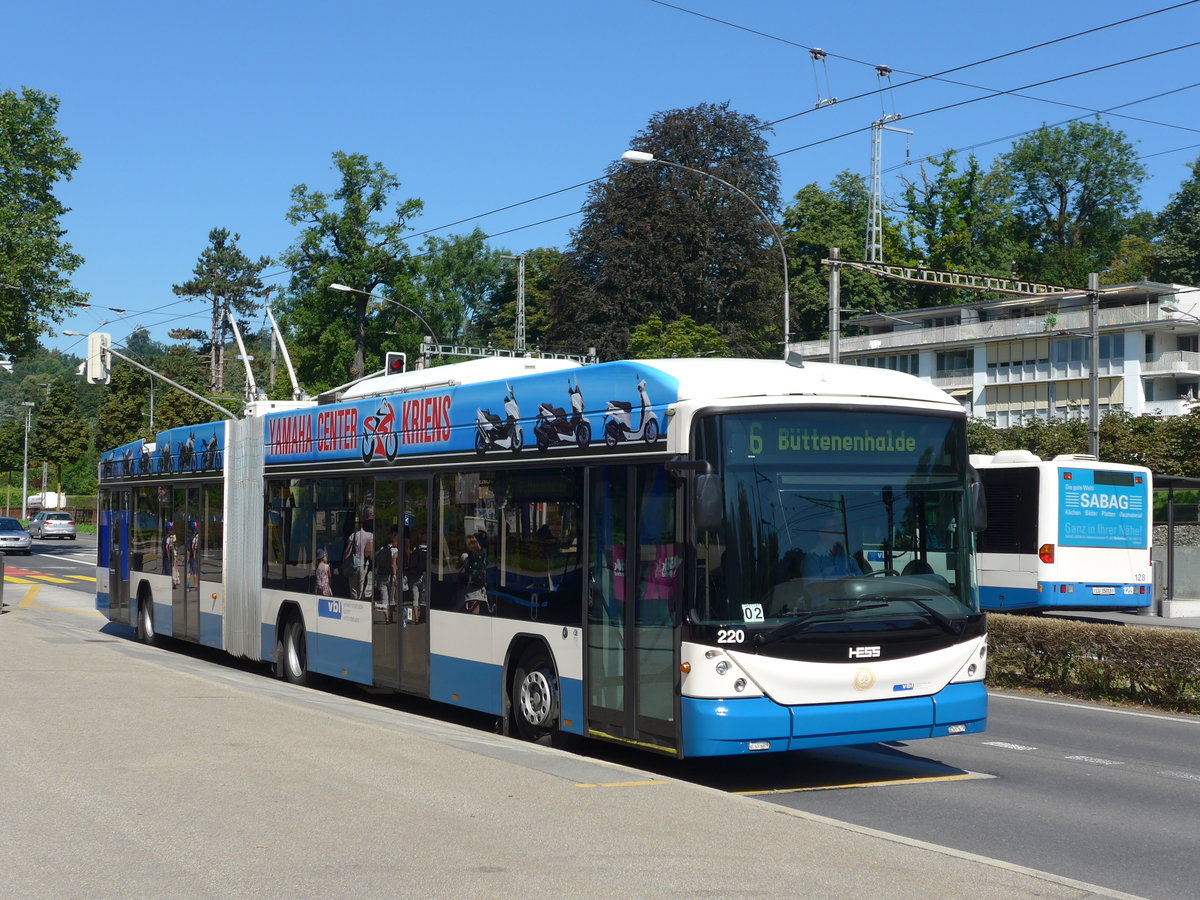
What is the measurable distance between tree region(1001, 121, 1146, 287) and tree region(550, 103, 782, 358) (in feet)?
120

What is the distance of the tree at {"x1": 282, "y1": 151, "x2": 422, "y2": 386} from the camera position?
64.5 m

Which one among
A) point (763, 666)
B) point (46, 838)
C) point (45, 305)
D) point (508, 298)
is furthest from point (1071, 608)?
point (508, 298)

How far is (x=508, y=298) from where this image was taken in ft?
343

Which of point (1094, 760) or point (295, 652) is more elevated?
point (295, 652)

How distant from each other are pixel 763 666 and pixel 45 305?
153 ft

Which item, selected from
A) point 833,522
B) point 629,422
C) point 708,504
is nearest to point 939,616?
point 833,522

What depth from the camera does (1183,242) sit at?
87438mm

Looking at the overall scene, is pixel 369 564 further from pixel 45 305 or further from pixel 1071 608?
pixel 45 305

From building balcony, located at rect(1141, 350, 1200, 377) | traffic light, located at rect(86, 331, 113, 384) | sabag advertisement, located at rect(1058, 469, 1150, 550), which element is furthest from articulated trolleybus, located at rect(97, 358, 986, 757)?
building balcony, located at rect(1141, 350, 1200, 377)

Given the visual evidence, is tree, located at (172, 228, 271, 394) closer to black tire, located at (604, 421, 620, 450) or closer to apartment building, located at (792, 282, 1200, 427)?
apartment building, located at (792, 282, 1200, 427)

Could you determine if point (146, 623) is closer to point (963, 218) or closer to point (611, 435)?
point (611, 435)

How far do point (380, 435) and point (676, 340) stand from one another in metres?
28.2

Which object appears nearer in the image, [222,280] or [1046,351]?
[1046,351]

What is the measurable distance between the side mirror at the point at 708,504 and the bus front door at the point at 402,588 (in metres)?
4.62
